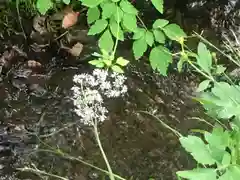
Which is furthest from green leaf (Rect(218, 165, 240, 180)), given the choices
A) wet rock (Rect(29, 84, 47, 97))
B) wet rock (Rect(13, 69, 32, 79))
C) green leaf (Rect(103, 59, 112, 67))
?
wet rock (Rect(13, 69, 32, 79))

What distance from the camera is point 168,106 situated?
9.87 ft

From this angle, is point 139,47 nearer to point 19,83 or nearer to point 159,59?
point 159,59

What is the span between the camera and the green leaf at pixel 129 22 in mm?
2295

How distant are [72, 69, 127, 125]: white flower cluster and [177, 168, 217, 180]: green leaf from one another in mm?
1128

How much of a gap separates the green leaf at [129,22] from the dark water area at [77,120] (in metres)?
0.73

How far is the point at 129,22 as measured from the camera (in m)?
2.30

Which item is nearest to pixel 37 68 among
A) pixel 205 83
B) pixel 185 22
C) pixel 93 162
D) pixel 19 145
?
pixel 19 145

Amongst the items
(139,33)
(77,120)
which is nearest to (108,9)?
(139,33)

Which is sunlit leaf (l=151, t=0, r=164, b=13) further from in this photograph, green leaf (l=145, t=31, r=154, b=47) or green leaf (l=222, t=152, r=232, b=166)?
green leaf (l=222, t=152, r=232, b=166)

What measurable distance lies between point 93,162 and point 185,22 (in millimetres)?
1285

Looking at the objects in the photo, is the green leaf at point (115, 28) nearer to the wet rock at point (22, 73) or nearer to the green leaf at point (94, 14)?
the green leaf at point (94, 14)

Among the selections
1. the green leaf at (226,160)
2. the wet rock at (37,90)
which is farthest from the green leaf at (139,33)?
the green leaf at (226,160)

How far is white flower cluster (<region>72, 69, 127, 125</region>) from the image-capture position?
247 cm

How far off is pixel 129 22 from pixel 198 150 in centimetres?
112
